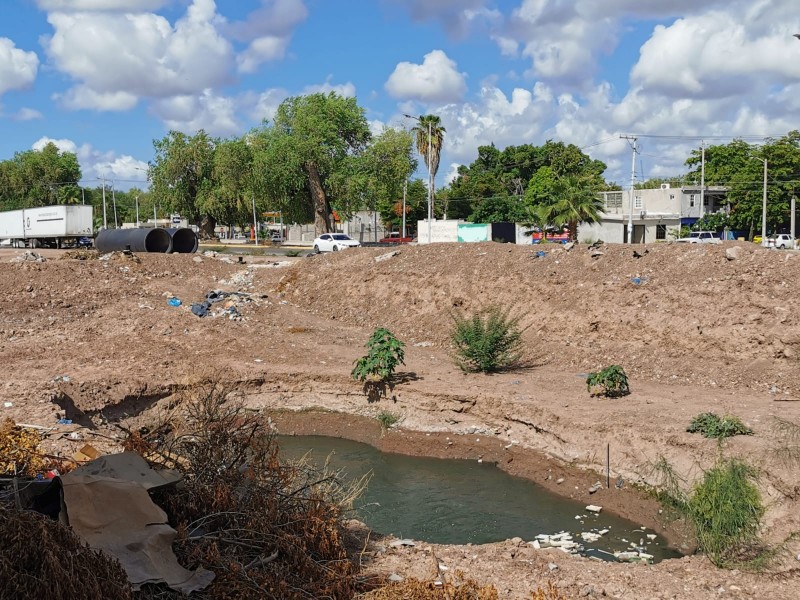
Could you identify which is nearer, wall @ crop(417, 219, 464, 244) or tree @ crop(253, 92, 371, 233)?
wall @ crop(417, 219, 464, 244)

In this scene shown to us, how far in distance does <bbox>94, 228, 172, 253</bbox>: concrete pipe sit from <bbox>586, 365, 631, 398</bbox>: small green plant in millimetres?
21784

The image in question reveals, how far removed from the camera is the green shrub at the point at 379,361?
15750mm

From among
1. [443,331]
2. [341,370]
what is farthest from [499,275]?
[341,370]

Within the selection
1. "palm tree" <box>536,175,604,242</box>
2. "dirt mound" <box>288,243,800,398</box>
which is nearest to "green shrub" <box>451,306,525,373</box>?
"dirt mound" <box>288,243,800,398</box>

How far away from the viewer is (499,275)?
72.0ft

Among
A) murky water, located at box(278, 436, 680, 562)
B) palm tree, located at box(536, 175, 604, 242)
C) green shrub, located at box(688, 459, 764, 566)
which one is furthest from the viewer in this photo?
palm tree, located at box(536, 175, 604, 242)

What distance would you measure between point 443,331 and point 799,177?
44018 mm

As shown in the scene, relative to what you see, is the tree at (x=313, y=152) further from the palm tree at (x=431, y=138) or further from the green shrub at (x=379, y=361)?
the green shrub at (x=379, y=361)

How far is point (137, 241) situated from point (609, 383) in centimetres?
2265

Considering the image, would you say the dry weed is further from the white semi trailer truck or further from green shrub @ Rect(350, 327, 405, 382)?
the white semi trailer truck

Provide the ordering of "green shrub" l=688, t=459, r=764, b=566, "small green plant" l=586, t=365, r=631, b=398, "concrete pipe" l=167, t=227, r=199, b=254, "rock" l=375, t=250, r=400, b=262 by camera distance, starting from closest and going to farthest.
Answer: "green shrub" l=688, t=459, r=764, b=566, "small green plant" l=586, t=365, r=631, b=398, "rock" l=375, t=250, r=400, b=262, "concrete pipe" l=167, t=227, r=199, b=254

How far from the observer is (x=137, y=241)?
102 ft

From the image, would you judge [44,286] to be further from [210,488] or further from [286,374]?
[210,488]

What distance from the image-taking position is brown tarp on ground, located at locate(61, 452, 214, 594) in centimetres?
575
